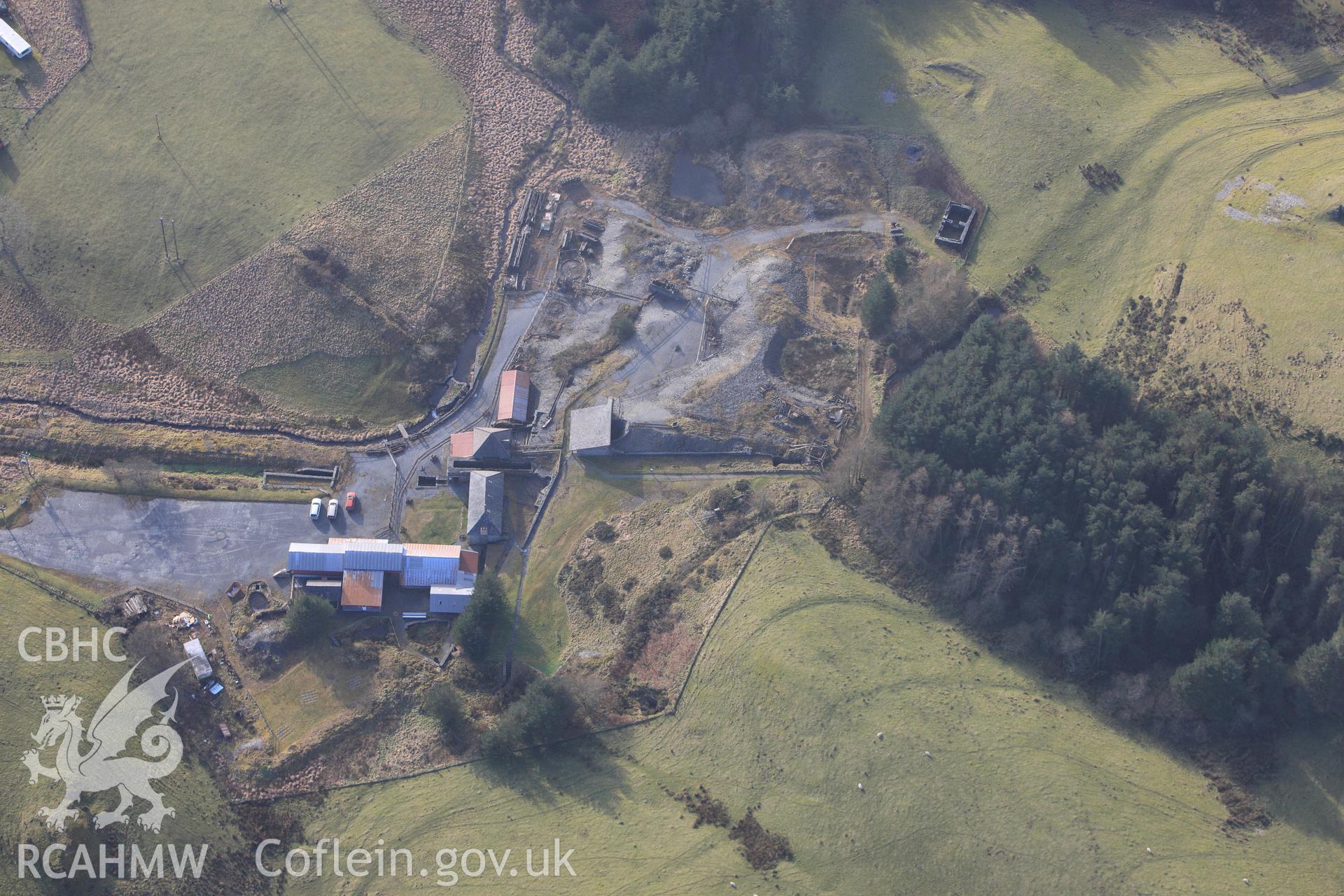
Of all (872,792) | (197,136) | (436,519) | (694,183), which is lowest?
(872,792)

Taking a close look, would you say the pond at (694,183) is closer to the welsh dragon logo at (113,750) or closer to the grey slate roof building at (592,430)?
the grey slate roof building at (592,430)

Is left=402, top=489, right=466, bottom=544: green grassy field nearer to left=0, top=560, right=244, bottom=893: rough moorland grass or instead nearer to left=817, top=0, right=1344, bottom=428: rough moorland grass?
left=0, top=560, right=244, bottom=893: rough moorland grass

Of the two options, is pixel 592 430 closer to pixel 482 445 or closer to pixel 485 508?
pixel 482 445

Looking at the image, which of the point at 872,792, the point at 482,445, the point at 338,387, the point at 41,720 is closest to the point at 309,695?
the point at 41,720

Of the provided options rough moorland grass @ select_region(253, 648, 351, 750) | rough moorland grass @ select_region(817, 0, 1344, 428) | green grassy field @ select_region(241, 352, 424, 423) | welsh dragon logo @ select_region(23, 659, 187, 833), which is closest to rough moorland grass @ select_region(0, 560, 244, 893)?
welsh dragon logo @ select_region(23, 659, 187, 833)

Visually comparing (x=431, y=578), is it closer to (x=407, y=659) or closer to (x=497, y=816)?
(x=407, y=659)

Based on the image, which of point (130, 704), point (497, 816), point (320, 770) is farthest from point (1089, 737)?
point (130, 704)

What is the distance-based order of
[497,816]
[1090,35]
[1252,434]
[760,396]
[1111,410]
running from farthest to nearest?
1. [1090,35]
2. [760,396]
3. [1111,410]
4. [1252,434]
5. [497,816]
